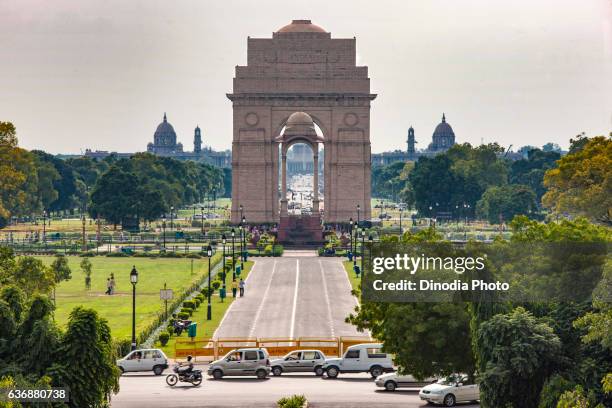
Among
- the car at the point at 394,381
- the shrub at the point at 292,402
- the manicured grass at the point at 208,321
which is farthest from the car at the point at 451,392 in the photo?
the manicured grass at the point at 208,321

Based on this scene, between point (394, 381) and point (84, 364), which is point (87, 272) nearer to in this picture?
point (394, 381)

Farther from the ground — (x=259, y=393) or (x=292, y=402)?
(x=292, y=402)

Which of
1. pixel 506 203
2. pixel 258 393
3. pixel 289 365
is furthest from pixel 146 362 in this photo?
pixel 506 203

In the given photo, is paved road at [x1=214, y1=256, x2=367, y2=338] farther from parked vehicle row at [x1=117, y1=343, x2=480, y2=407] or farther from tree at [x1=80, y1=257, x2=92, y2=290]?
tree at [x1=80, y1=257, x2=92, y2=290]

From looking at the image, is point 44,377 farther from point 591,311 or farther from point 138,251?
point 138,251

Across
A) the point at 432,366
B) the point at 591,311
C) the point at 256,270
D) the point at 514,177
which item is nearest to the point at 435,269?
the point at 432,366

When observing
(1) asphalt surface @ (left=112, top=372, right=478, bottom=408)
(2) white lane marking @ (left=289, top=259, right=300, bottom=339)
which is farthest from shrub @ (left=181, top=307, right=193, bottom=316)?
(1) asphalt surface @ (left=112, top=372, right=478, bottom=408)
